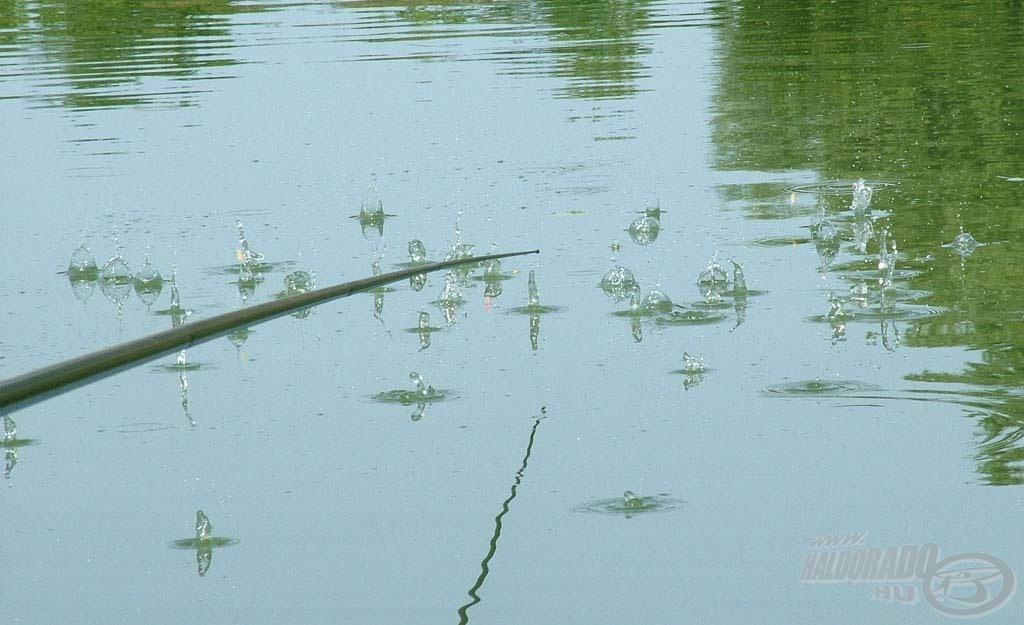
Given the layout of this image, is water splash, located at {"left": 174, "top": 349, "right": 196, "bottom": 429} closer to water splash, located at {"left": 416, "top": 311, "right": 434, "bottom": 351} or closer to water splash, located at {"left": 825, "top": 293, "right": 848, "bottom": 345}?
water splash, located at {"left": 416, "top": 311, "right": 434, "bottom": 351}

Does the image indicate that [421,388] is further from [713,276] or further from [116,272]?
[116,272]

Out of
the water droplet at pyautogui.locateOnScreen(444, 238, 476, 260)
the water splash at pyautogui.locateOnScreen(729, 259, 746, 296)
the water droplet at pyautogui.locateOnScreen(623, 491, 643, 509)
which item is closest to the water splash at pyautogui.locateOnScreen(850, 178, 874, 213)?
the water splash at pyautogui.locateOnScreen(729, 259, 746, 296)

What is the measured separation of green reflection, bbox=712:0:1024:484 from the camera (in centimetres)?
734

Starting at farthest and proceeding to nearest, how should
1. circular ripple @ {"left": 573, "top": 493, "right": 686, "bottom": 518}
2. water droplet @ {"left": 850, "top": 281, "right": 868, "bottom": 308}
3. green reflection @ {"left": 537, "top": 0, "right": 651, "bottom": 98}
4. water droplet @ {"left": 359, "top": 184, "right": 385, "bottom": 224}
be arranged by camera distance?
green reflection @ {"left": 537, "top": 0, "right": 651, "bottom": 98} → water droplet @ {"left": 359, "top": 184, "right": 385, "bottom": 224} → water droplet @ {"left": 850, "top": 281, "right": 868, "bottom": 308} → circular ripple @ {"left": 573, "top": 493, "right": 686, "bottom": 518}

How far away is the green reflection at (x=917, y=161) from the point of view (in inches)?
289

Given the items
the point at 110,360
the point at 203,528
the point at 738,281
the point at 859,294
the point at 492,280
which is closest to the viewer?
the point at 110,360

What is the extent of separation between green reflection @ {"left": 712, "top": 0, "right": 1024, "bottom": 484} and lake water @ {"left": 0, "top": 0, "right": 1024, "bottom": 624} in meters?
0.04

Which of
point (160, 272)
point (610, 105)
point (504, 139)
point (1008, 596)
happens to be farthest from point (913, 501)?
point (610, 105)

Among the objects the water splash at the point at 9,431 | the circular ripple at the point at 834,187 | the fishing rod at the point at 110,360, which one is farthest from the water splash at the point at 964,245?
the fishing rod at the point at 110,360

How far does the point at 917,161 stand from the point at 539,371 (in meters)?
6.00

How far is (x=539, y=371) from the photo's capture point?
714cm

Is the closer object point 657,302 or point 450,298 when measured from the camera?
point 657,302

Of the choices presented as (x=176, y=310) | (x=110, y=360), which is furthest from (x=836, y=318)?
(x=110, y=360)

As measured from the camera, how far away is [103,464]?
243 inches
